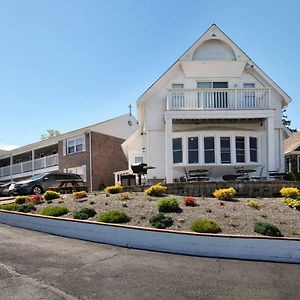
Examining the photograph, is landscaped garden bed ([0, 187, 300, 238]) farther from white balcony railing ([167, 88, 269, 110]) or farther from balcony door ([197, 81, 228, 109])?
balcony door ([197, 81, 228, 109])

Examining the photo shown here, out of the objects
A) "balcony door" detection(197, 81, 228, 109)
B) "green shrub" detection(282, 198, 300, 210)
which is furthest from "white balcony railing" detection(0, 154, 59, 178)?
"green shrub" detection(282, 198, 300, 210)

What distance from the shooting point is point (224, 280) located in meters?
7.02

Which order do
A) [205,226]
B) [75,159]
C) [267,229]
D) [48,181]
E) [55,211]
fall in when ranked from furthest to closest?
1. [75,159]
2. [48,181]
3. [55,211]
4. [205,226]
5. [267,229]

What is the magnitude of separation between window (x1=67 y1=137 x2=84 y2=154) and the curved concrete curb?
69.7 ft

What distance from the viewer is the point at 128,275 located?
7121mm

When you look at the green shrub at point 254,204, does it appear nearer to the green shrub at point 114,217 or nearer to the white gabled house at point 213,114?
the green shrub at point 114,217

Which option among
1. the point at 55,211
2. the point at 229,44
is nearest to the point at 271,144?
the point at 229,44

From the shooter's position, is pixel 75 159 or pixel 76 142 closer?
pixel 75 159

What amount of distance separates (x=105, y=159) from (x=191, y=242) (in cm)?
2296

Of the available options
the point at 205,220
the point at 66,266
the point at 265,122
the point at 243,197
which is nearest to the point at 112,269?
the point at 66,266

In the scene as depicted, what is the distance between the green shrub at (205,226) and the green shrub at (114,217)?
2216mm

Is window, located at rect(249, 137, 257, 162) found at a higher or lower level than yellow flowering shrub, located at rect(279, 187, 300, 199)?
higher

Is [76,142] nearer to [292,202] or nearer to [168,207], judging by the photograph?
[168,207]

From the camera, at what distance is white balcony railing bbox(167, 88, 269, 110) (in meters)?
19.4
